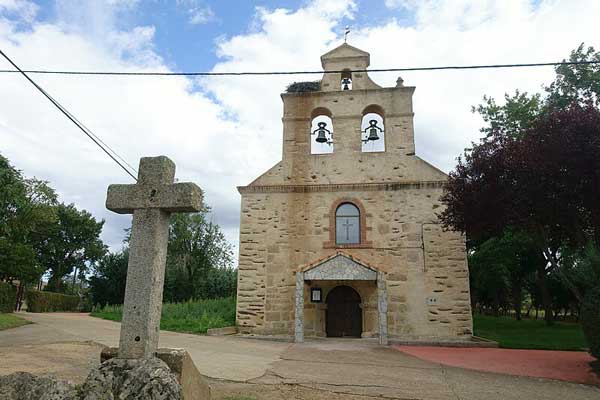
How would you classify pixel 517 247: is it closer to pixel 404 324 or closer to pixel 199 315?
pixel 404 324

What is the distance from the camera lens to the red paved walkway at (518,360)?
29.2 feet

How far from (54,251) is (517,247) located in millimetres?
39419

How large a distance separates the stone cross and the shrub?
836 centimetres

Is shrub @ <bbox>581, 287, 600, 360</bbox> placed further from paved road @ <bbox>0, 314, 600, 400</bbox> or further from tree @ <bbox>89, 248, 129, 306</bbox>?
tree @ <bbox>89, 248, 129, 306</bbox>

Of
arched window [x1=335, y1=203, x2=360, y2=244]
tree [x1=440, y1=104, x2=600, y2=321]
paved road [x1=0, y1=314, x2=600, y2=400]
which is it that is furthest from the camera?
arched window [x1=335, y1=203, x2=360, y2=244]

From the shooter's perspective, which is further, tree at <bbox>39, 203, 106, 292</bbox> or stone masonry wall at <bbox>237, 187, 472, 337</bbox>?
tree at <bbox>39, 203, 106, 292</bbox>

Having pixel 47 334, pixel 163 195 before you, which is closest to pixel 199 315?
pixel 47 334

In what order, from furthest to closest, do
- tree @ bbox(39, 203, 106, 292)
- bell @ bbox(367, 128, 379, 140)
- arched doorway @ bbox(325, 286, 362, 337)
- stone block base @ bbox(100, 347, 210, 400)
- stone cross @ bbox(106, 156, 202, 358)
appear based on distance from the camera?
1. tree @ bbox(39, 203, 106, 292)
2. bell @ bbox(367, 128, 379, 140)
3. arched doorway @ bbox(325, 286, 362, 337)
4. stone cross @ bbox(106, 156, 202, 358)
5. stone block base @ bbox(100, 347, 210, 400)

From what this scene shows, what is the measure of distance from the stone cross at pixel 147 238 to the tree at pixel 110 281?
30.1m

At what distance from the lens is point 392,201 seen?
15914 mm

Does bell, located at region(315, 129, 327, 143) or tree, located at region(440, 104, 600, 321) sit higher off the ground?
bell, located at region(315, 129, 327, 143)

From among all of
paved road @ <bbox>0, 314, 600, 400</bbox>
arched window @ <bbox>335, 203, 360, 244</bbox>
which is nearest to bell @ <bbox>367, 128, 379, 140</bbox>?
arched window @ <bbox>335, 203, 360, 244</bbox>

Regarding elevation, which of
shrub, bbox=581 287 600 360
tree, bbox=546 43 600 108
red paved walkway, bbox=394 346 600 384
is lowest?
red paved walkway, bbox=394 346 600 384

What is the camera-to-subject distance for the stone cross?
466cm
